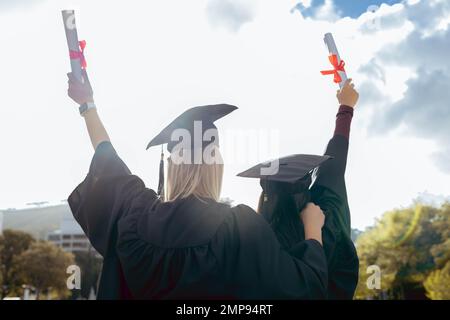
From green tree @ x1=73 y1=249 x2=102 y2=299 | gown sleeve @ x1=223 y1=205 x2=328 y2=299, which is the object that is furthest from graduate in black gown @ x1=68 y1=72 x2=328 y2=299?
green tree @ x1=73 y1=249 x2=102 y2=299

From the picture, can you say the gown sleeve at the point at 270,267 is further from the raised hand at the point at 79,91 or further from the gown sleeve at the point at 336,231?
the raised hand at the point at 79,91

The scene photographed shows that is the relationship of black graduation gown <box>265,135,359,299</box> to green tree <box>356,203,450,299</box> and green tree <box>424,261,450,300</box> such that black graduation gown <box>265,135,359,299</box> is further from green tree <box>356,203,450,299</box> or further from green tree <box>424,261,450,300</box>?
green tree <box>356,203,450,299</box>

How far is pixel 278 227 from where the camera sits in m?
2.99

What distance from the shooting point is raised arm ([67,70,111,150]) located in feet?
9.99

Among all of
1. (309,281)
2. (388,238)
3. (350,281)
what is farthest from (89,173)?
(388,238)

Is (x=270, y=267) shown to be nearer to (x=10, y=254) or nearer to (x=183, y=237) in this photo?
(x=183, y=237)

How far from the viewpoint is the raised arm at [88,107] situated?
120 inches

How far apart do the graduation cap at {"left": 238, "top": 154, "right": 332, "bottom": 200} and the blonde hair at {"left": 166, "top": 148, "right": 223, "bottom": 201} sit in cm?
34

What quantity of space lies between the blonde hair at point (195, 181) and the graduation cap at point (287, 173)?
1.13 ft

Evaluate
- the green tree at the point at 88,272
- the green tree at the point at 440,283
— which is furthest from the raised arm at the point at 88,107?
the green tree at the point at 88,272

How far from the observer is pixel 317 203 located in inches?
122

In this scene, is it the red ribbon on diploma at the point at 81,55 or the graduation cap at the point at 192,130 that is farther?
the graduation cap at the point at 192,130

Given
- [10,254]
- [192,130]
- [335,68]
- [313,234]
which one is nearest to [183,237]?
[313,234]
